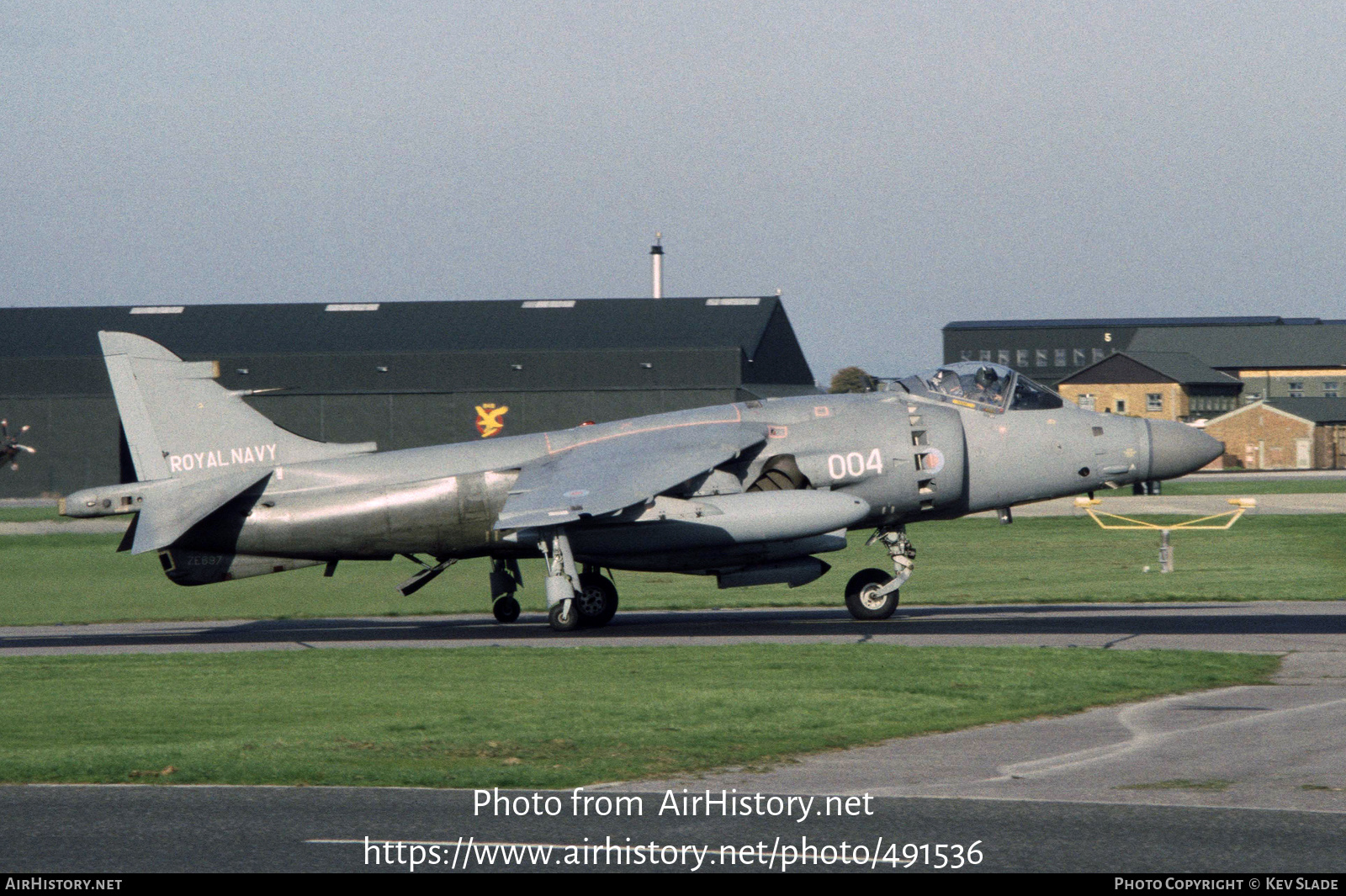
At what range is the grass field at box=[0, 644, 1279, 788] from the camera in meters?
11.1

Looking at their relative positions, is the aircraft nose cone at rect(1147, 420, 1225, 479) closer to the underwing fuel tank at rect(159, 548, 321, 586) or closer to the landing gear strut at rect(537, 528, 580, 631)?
the landing gear strut at rect(537, 528, 580, 631)

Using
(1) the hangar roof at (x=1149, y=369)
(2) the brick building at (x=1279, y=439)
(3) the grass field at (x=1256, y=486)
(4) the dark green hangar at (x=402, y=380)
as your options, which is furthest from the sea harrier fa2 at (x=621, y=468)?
(1) the hangar roof at (x=1149, y=369)

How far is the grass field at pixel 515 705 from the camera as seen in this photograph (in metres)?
11.1

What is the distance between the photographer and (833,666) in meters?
16.1

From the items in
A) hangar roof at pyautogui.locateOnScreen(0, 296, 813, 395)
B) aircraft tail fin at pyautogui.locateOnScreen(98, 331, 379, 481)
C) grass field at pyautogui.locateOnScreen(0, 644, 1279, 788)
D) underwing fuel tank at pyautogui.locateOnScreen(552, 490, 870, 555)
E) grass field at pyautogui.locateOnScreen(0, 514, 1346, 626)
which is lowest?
grass field at pyautogui.locateOnScreen(0, 514, 1346, 626)

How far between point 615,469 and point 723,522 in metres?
1.83

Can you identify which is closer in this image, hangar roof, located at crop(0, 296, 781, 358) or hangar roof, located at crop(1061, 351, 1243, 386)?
hangar roof, located at crop(0, 296, 781, 358)

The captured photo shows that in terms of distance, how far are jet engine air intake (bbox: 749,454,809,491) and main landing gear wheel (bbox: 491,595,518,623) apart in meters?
4.86

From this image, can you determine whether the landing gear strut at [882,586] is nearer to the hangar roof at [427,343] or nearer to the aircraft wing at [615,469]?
the aircraft wing at [615,469]

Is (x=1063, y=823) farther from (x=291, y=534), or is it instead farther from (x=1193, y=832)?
(x=291, y=534)

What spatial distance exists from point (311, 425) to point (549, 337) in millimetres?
13115

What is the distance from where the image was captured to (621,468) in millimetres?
21031

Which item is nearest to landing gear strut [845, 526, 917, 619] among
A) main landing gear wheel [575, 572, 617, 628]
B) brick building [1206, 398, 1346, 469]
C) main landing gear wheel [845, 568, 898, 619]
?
main landing gear wheel [845, 568, 898, 619]

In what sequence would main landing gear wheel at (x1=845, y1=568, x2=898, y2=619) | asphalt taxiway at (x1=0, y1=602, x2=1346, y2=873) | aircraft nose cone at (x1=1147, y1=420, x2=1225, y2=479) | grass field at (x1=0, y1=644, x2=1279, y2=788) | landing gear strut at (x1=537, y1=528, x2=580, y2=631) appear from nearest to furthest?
asphalt taxiway at (x1=0, y1=602, x2=1346, y2=873) < grass field at (x1=0, y1=644, x2=1279, y2=788) < landing gear strut at (x1=537, y1=528, x2=580, y2=631) < main landing gear wheel at (x1=845, y1=568, x2=898, y2=619) < aircraft nose cone at (x1=1147, y1=420, x2=1225, y2=479)
